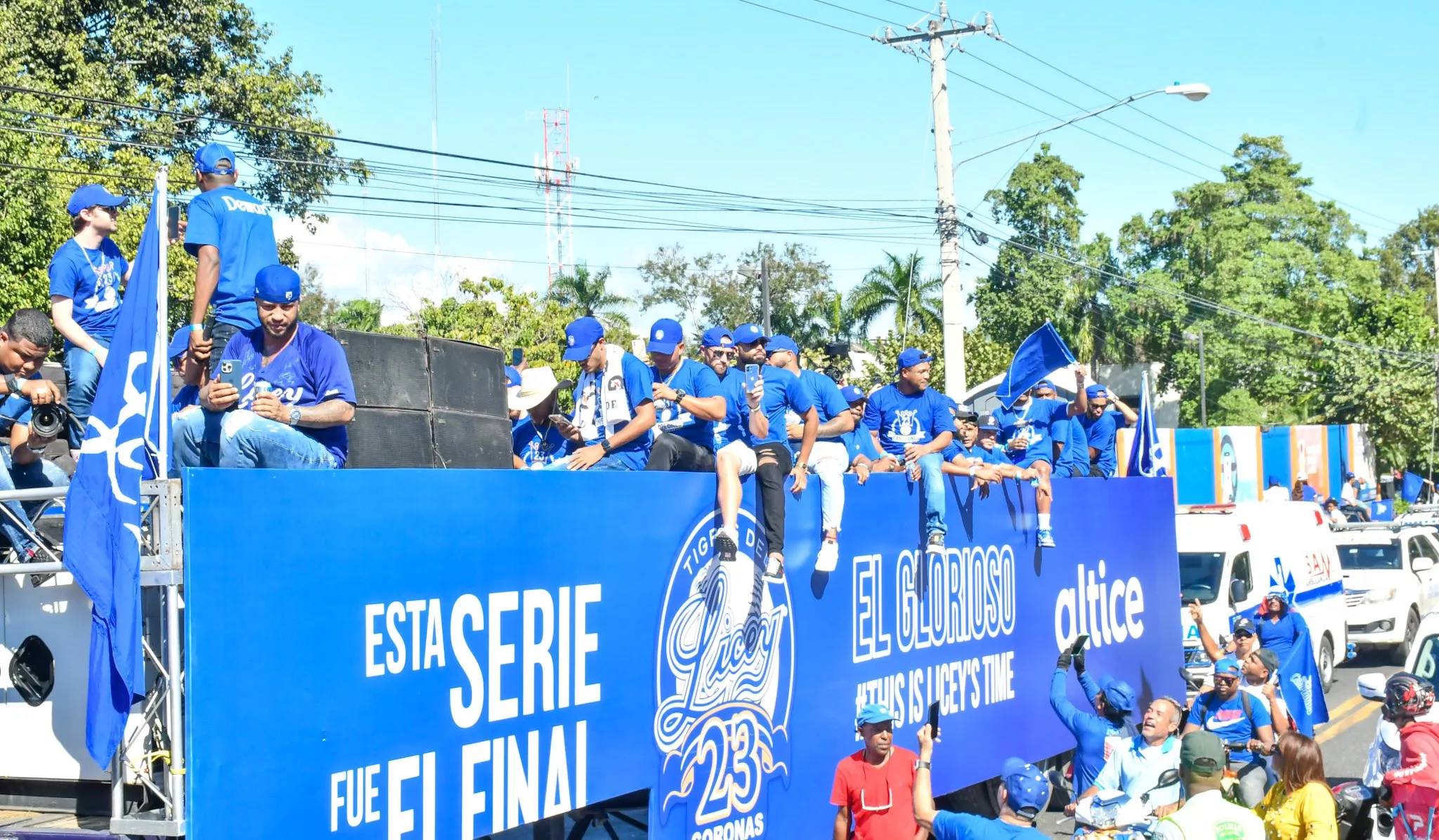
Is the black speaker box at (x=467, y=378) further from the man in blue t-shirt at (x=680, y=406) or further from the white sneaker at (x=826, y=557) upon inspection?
the white sneaker at (x=826, y=557)

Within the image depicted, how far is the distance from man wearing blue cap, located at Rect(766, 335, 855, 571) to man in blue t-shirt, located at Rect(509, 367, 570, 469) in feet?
4.69

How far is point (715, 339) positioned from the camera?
28.7 feet

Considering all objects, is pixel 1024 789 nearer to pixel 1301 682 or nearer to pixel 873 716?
pixel 873 716

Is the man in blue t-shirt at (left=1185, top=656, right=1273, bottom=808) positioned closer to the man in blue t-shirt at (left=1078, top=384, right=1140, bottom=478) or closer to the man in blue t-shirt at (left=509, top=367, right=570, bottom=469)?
the man in blue t-shirt at (left=509, top=367, right=570, bottom=469)

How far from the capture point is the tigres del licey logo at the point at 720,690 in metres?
6.68

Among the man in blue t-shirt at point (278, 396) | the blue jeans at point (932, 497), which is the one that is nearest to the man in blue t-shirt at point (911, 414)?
the blue jeans at point (932, 497)

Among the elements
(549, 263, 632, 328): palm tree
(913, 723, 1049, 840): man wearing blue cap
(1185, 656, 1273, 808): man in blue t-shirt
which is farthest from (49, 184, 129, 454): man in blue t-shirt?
(549, 263, 632, 328): palm tree

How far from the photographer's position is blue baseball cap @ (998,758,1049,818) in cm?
659

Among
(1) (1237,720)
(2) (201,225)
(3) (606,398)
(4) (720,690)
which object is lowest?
(1) (1237,720)

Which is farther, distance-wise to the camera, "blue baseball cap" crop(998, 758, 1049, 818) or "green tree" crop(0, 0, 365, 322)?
"green tree" crop(0, 0, 365, 322)

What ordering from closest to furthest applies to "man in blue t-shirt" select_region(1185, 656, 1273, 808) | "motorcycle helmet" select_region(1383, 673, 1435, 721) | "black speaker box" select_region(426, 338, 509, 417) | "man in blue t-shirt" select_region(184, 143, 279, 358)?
"man in blue t-shirt" select_region(184, 143, 279, 358) < "black speaker box" select_region(426, 338, 509, 417) < "motorcycle helmet" select_region(1383, 673, 1435, 721) < "man in blue t-shirt" select_region(1185, 656, 1273, 808)

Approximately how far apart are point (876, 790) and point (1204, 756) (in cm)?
161

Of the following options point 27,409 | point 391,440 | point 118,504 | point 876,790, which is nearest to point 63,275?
point 27,409

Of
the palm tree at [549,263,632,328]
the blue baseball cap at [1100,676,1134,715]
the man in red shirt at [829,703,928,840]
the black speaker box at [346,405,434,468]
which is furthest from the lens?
the palm tree at [549,263,632,328]
